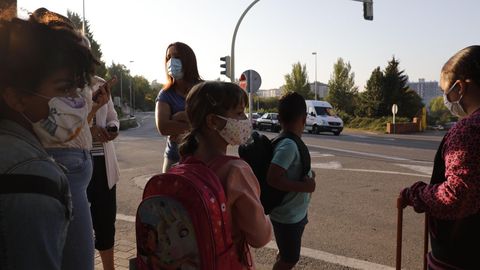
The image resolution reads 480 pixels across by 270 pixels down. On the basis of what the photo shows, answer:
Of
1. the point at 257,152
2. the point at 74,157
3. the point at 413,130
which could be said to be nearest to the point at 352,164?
the point at 257,152

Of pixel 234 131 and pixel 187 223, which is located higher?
pixel 234 131

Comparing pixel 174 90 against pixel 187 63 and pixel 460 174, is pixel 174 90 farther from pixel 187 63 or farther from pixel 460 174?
pixel 460 174

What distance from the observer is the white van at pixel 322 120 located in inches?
1118

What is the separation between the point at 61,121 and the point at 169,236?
619mm

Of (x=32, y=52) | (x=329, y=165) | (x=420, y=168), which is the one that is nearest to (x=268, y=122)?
(x=329, y=165)

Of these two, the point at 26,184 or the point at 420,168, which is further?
the point at 420,168

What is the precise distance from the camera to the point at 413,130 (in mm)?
36969

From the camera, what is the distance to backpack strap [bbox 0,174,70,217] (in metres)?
1.14

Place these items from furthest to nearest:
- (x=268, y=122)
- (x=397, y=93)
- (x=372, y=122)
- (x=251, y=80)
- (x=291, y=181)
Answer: (x=397, y=93), (x=372, y=122), (x=268, y=122), (x=251, y=80), (x=291, y=181)

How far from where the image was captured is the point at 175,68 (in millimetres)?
3357

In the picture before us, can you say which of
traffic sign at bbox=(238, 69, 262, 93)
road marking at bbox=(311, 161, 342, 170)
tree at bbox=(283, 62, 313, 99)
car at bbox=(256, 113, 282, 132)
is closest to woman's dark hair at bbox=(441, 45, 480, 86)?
road marking at bbox=(311, 161, 342, 170)

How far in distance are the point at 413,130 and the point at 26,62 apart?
3884cm

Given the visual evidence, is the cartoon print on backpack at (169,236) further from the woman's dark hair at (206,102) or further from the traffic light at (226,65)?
the traffic light at (226,65)

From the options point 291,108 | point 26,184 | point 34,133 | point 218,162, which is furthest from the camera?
point 291,108
